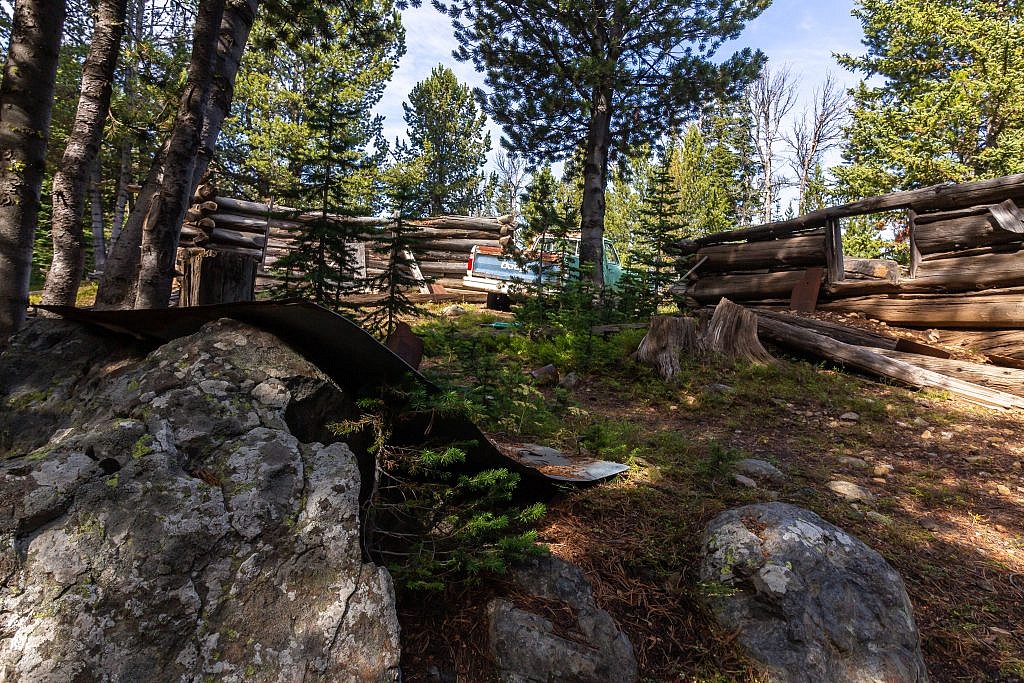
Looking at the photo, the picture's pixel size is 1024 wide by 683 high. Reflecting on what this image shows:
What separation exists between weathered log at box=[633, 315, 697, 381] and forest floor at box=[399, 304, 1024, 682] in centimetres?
22

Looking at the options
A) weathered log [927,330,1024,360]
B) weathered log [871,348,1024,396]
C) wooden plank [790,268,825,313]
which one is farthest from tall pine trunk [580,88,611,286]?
weathered log [871,348,1024,396]

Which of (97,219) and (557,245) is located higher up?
(97,219)

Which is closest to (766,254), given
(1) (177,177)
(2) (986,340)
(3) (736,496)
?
(2) (986,340)

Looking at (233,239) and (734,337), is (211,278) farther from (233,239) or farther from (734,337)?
(233,239)

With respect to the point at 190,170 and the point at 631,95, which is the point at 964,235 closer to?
the point at 631,95

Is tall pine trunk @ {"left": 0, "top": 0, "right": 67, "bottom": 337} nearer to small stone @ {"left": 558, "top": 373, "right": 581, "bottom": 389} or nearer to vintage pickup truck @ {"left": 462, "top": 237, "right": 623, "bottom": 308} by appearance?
small stone @ {"left": 558, "top": 373, "right": 581, "bottom": 389}

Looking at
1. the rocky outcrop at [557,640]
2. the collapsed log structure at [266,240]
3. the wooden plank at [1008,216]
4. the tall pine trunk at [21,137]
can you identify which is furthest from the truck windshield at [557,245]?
the rocky outcrop at [557,640]

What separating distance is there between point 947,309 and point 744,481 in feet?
22.3

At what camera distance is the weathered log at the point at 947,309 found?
702 centimetres

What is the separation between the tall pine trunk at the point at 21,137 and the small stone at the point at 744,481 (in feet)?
18.7

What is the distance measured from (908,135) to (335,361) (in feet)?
81.0

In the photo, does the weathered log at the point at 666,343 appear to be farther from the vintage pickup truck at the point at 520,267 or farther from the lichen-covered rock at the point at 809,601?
the lichen-covered rock at the point at 809,601

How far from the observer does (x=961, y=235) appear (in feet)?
25.9

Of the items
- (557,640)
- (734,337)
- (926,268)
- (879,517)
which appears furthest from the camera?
(926,268)
